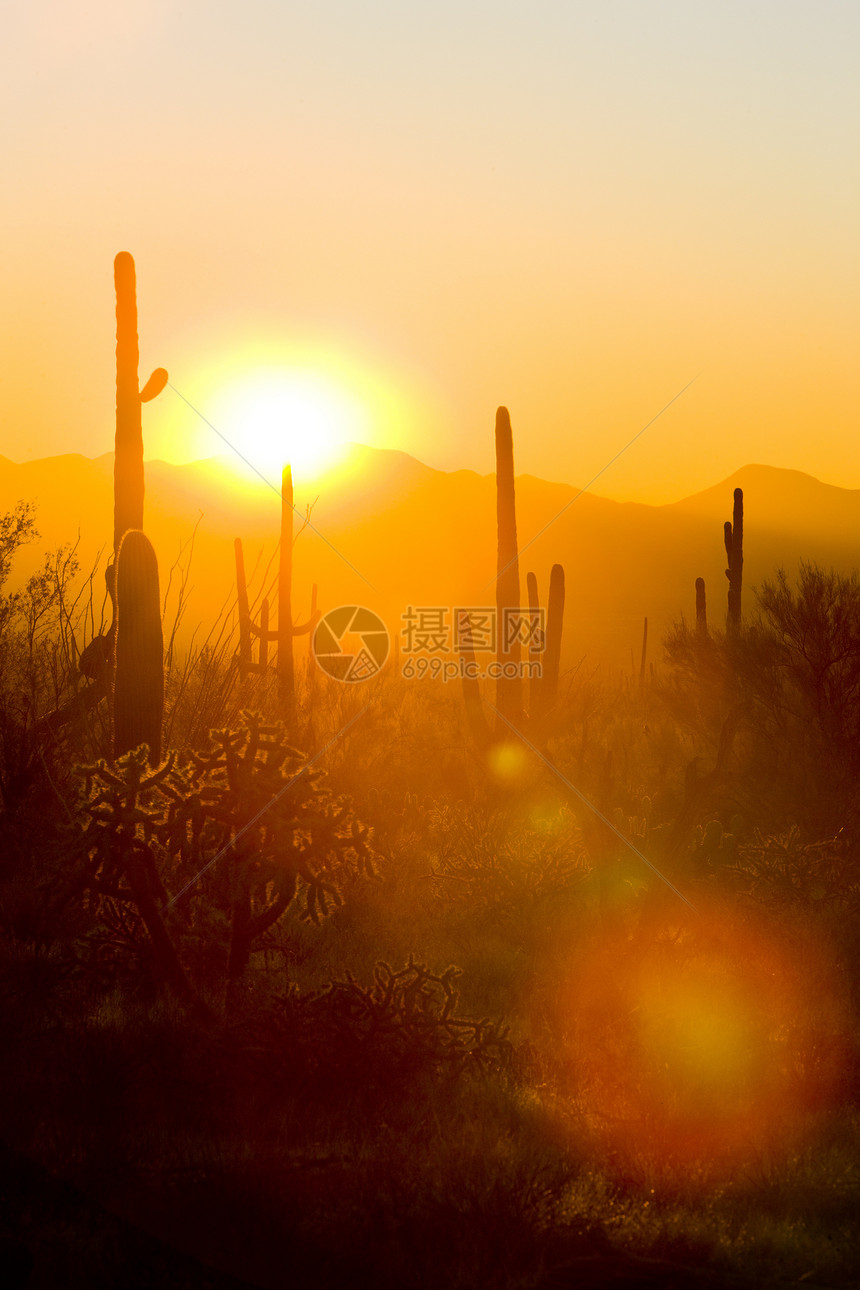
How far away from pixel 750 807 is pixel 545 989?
686cm

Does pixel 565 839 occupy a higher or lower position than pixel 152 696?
lower

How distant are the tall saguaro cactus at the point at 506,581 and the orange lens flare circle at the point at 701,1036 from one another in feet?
23.8

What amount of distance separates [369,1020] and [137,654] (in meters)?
2.99

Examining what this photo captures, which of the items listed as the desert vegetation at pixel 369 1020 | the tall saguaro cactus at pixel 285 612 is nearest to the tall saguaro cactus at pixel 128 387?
the desert vegetation at pixel 369 1020

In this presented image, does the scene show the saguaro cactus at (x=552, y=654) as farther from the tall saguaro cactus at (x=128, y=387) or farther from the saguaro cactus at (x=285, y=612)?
the tall saguaro cactus at (x=128, y=387)

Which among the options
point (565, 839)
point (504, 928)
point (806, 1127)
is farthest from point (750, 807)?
point (806, 1127)

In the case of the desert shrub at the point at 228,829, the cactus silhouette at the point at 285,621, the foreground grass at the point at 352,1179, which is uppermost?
the cactus silhouette at the point at 285,621

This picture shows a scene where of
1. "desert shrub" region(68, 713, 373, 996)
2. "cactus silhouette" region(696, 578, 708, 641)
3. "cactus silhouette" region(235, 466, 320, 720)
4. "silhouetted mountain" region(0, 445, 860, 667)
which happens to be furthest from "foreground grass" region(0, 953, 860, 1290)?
"silhouetted mountain" region(0, 445, 860, 667)

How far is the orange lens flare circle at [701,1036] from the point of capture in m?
5.85

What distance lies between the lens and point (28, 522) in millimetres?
14516

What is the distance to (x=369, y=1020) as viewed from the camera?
19.8ft

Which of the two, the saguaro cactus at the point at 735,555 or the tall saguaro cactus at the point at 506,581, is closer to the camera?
the tall saguaro cactus at the point at 506,581

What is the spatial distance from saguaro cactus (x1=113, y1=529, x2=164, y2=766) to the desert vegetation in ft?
0.07

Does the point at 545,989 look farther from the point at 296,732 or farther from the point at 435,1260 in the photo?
the point at 296,732
